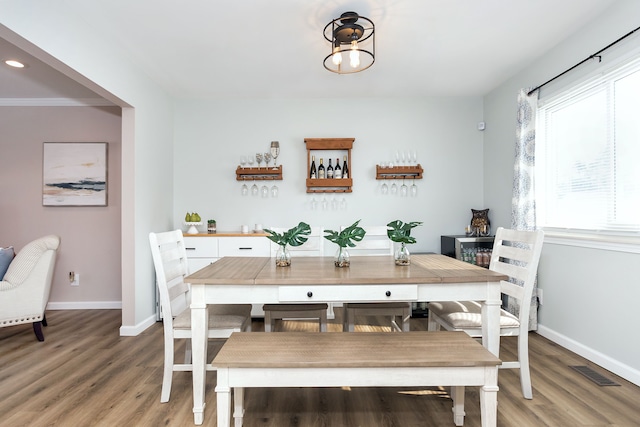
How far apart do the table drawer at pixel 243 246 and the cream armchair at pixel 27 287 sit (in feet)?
5.08

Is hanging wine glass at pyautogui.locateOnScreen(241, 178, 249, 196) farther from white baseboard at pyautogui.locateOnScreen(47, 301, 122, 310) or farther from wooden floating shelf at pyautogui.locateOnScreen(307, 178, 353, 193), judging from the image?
white baseboard at pyautogui.locateOnScreen(47, 301, 122, 310)

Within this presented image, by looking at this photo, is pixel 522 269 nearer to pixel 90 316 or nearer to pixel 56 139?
pixel 90 316

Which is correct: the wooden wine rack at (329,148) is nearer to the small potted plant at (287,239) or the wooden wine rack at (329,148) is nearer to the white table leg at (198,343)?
the small potted plant at (287,239)

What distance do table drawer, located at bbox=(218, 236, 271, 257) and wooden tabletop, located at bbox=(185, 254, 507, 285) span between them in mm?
1510

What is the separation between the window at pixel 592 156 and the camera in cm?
239

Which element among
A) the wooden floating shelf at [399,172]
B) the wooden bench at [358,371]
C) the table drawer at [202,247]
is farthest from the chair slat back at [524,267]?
the table drawer at [202,247]

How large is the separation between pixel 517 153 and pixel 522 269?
175 cm

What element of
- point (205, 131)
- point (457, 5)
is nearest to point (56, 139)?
point (205, 131)

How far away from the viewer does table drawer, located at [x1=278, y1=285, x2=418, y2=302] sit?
5.80 feet

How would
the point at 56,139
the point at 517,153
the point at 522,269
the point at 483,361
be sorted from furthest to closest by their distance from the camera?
1. the point at 56,139
2. the point at 517,153
3. the point at 522,269
4. the point at 483,361

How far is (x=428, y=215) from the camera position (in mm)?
4355

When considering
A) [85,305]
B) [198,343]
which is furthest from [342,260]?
[85,305]

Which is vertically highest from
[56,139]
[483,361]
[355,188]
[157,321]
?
[56,139]

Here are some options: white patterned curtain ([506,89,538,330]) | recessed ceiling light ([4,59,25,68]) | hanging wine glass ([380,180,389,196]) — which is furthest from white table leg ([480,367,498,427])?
recessed ceiling light ([4,59,25,68])
